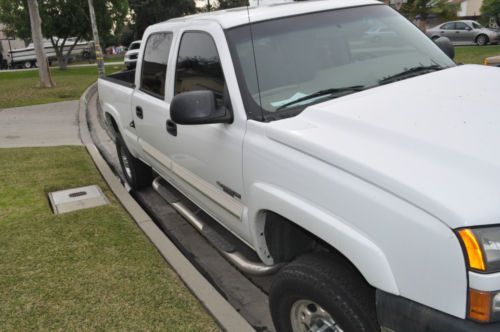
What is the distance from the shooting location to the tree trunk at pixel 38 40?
1645 centimetres

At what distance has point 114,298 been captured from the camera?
11.1 feet

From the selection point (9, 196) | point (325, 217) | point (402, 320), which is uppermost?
point (325, 217)

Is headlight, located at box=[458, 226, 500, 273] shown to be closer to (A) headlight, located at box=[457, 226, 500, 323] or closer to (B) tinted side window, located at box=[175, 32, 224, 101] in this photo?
(A) headlight, located at box=[457, 226, 500, 323]

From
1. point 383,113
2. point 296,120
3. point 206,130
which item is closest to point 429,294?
point 383,113

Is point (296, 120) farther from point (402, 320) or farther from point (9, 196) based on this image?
point (9, 196)

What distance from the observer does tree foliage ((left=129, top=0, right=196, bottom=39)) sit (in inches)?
1961

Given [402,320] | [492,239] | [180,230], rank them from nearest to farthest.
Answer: [492,239] → [402,320] → [180,230]

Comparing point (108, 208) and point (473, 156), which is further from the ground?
point (473, 156)

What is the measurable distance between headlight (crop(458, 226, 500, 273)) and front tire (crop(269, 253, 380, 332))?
0.60m

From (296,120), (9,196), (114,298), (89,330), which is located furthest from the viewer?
(9,196)

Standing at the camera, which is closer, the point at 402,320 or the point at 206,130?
the point at 402,320

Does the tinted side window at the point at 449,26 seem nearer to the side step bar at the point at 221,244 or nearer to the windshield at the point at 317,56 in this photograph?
the side step bar at the point at 221,244

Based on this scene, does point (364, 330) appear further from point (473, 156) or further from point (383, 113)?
point (383, 113)

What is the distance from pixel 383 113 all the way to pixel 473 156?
58 centimetres
